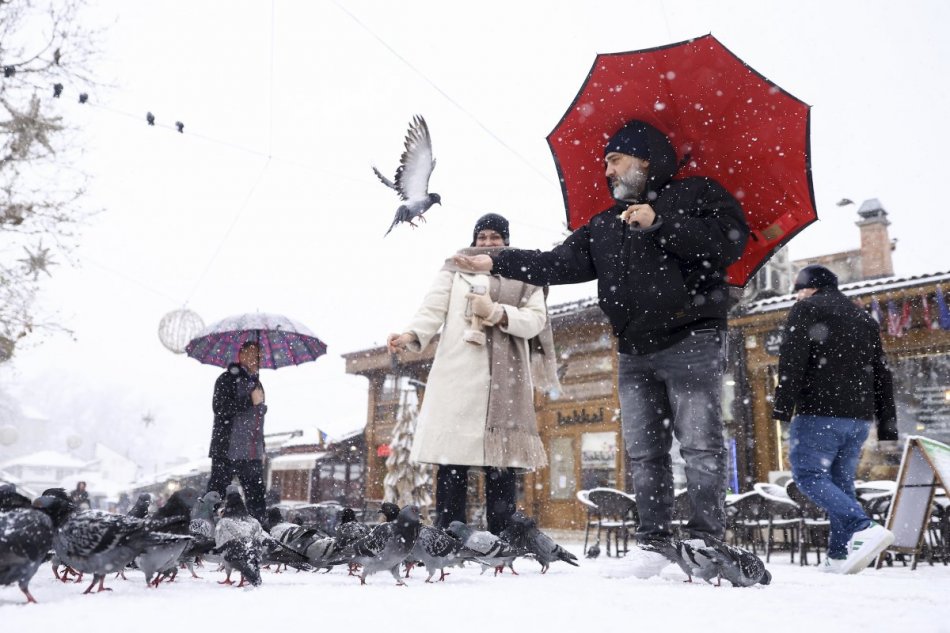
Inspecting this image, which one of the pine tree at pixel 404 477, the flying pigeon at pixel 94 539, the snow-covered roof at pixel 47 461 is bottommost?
the snow-covered roof at pixel 47 461

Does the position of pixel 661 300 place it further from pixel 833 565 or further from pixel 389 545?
pixel 833 565

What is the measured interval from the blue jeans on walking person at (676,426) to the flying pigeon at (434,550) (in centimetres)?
85

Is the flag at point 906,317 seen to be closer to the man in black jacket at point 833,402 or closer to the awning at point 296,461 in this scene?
the man in black jacket at point 833,402

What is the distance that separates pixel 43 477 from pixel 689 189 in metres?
84.9

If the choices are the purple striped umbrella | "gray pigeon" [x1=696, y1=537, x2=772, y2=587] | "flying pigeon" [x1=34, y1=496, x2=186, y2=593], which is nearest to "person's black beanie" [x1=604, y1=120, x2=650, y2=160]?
"gray pigeon" [x1=696, y1=537, x2=772, y2=587]

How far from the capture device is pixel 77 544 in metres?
2.31

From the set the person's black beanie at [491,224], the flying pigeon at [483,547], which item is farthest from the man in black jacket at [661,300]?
the person's black beanie at [491,224]

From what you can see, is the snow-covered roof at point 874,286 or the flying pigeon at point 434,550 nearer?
the flying pigeon at point 434,550

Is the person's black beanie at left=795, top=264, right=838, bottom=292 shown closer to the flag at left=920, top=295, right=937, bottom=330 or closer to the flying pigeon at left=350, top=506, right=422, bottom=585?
the flying pigeon at left=350, top=506, right=422, bottom=585

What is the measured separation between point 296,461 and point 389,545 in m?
22.9

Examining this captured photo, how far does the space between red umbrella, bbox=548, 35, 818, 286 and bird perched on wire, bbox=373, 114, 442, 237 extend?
7.90 feet

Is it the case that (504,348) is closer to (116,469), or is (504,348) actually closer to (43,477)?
(43,477)

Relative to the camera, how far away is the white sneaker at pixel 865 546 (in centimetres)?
369

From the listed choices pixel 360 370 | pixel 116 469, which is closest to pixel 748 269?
pixel 360 370
